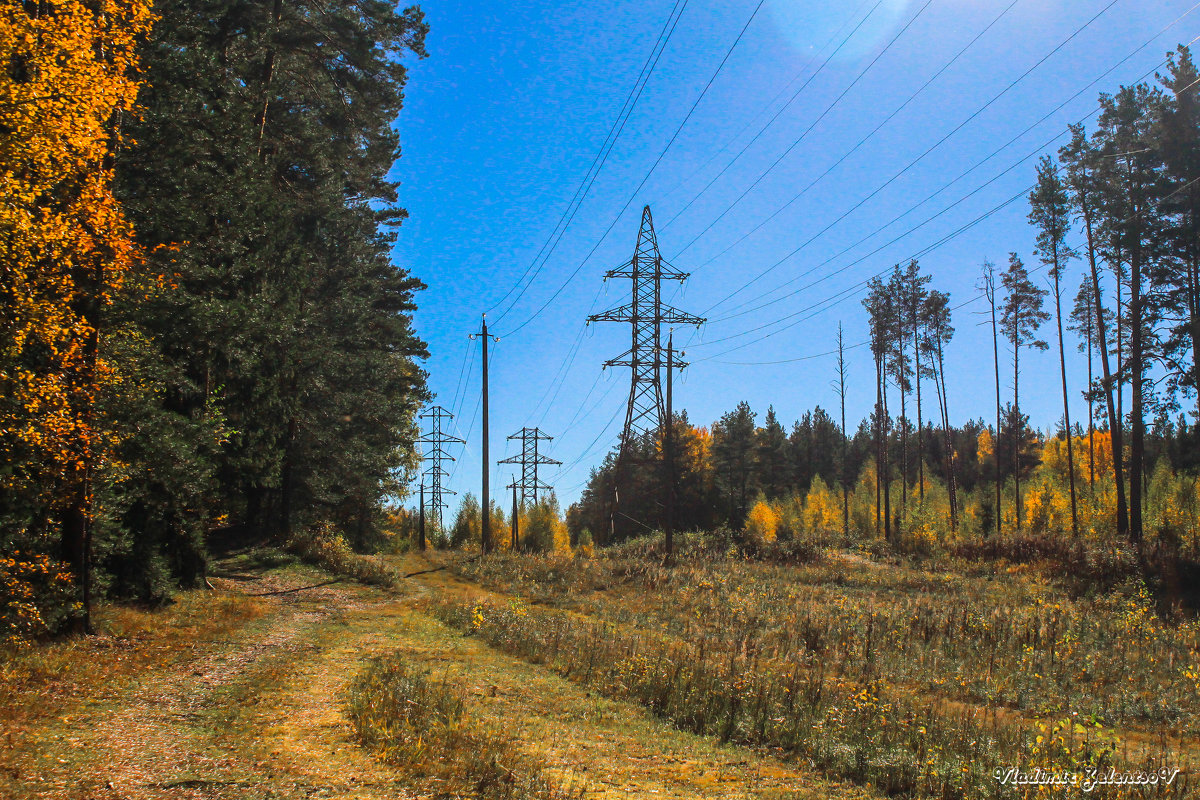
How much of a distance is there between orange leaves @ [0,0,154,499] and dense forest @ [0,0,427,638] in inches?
1.6

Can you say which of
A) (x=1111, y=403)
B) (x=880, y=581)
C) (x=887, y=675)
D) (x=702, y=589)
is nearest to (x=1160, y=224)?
(x=1111, y=403)

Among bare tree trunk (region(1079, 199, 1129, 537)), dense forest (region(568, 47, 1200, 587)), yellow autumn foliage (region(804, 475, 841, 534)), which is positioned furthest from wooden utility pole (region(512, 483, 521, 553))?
bare tree trunk (region(1079, 199, 1129, 537))

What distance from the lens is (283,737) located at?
7762 millimetres

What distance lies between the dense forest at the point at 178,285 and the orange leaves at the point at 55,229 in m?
0.04

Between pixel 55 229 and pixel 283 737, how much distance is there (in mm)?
7945

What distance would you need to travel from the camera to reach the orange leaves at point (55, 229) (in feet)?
30.1

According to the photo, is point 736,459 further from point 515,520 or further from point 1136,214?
point 1136,214

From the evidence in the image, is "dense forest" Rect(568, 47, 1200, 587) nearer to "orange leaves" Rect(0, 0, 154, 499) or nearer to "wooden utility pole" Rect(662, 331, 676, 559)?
"wooden utility pole" Rect(662, 331, 676, 559)

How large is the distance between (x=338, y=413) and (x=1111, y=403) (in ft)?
120

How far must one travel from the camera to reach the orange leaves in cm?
918

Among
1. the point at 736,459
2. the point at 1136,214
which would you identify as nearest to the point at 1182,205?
the point at 1136,214

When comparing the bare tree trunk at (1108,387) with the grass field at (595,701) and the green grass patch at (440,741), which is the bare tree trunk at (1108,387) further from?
the green grass patch at (440,741)

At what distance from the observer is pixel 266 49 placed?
2155cm

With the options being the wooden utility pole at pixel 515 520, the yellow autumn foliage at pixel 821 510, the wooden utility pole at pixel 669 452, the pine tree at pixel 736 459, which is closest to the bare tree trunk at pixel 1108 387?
the wooden utility pole at pixel 669 452
